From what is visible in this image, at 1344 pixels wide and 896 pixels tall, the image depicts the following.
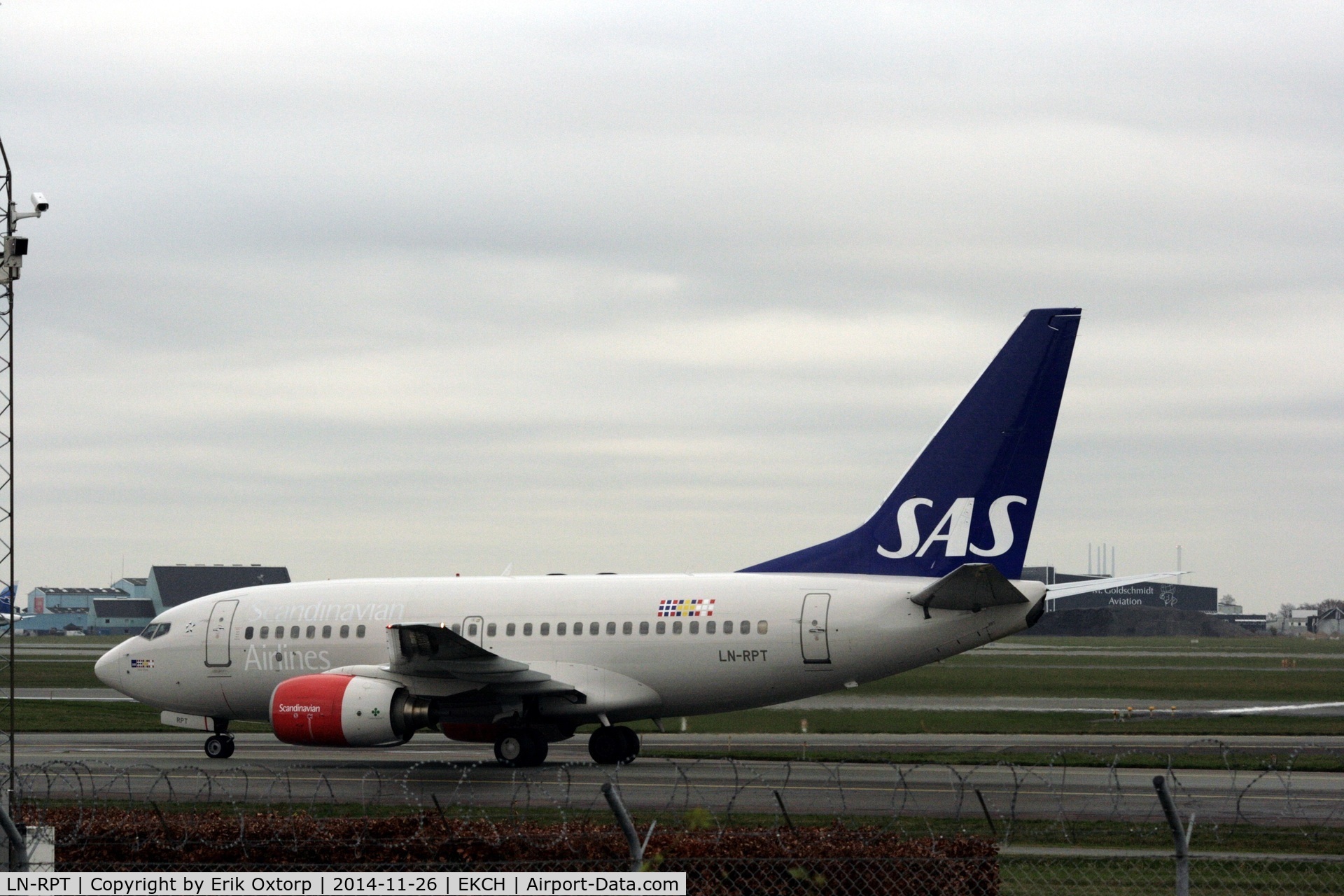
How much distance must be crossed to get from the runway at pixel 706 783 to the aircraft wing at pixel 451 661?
5.77ft

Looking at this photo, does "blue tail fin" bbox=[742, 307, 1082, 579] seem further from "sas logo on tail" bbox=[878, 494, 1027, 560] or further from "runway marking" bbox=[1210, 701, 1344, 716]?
"runway marking" bbox=[1210, 701, 1344, 716]

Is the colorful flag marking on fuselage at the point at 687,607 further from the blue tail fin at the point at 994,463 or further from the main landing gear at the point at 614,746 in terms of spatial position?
the blue tail fin at the point at 994,463

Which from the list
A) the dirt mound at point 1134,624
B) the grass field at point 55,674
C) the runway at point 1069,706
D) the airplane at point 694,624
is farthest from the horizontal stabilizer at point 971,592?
the dirt mound at point 1134,624

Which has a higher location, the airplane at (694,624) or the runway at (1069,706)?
the airplane at (694,624)

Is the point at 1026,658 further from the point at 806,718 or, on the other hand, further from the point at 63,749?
the point at 63,749

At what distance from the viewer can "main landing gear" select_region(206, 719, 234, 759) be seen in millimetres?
33750

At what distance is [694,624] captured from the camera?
98.8 feet

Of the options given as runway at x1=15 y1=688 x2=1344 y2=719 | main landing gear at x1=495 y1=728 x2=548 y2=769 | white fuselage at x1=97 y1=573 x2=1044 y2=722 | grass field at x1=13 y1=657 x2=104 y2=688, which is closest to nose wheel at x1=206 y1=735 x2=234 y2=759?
white fuselage at x1=97 y1=573 x2=1044 y2=722

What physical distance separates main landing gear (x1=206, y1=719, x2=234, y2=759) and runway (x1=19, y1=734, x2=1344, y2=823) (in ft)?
0.86

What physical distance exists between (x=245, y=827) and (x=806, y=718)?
25.5 metres

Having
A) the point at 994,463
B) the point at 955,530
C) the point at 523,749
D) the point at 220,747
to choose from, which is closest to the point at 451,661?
the point at 523,749

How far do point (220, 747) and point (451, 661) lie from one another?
24.9 ft

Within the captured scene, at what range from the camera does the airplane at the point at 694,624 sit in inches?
1116

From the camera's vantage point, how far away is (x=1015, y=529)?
28516 millimetres
